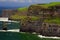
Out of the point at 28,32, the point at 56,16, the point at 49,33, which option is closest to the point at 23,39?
the point at 49,33

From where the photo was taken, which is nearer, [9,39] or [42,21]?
[9,39]

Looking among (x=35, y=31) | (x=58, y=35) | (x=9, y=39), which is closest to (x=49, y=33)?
(x=58, y=35)

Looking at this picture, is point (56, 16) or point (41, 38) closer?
point (41, 38)

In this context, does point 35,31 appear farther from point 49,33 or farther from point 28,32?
point 49,33

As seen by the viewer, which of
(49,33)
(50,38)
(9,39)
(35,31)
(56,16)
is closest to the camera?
(9,39)

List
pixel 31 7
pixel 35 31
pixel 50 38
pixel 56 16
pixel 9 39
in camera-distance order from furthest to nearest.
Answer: pixel 31 7 < pixel 56 16 < pixel 35 31 < pixel 50 38 < pixel 9 39

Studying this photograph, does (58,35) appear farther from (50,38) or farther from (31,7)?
(31,7)

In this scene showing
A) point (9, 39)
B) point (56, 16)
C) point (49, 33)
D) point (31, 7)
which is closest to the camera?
A: point (9, 39)

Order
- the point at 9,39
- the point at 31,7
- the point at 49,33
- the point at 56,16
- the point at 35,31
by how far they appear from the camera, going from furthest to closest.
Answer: the point at 31,7, the point at 56,16, the point at 35,31, the point at 49,33, the point at 9,39
